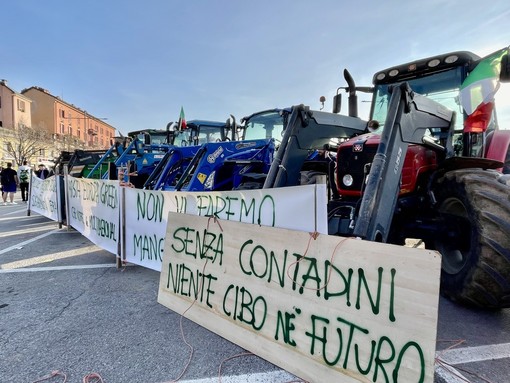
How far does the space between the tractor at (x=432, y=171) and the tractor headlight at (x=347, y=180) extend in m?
0.01

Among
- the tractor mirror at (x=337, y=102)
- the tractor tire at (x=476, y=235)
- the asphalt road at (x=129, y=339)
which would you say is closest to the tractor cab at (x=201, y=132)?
the tractor mirror at (x=337, y=102)

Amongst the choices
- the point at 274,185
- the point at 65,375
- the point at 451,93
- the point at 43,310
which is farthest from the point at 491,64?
the point at 43,310

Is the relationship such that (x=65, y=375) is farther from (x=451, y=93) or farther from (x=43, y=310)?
(x=451, y=93)

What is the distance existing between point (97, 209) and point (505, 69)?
5.91 m

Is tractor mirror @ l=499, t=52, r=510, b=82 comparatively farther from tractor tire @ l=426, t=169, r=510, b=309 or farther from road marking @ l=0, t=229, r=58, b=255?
Result: road marking @ l=0, t=229, r=58, b=255

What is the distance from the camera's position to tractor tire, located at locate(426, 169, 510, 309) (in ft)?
8.48

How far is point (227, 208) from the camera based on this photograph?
3092mm

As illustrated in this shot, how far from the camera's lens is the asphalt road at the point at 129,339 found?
2182 millimetres

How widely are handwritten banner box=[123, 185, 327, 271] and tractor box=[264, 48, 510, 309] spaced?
0.46m

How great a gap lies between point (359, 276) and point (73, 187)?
259 inches

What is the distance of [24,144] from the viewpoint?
32.3 metres

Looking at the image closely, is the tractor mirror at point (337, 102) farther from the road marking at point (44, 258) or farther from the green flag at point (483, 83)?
the road marking at point (44, 258)

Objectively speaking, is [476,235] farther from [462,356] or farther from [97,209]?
[97,209]

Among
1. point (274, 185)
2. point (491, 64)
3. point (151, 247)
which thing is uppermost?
point (491, 64)
